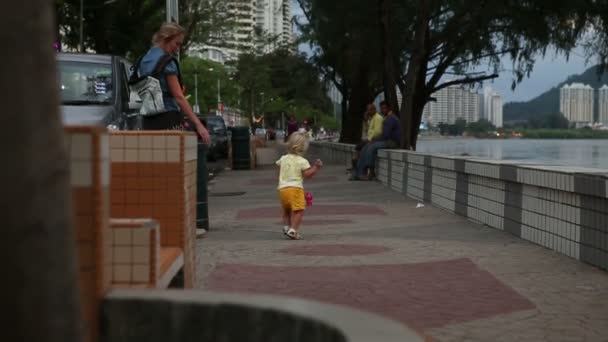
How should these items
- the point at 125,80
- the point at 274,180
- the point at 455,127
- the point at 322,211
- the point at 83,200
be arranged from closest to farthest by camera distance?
the point at 83,200
the point at 125,80
the point at 322,211
the point at 274,180
the point at 455,127

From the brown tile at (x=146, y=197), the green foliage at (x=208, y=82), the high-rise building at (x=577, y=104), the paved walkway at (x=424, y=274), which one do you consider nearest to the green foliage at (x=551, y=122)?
the high-rise building at (x=577, y=104)

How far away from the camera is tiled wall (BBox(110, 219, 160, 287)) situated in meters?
3.50

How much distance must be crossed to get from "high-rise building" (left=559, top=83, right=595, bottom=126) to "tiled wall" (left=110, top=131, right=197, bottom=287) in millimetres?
117621

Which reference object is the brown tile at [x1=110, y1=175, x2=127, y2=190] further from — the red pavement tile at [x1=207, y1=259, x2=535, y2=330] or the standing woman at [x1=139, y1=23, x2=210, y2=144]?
the standing woman at [x1=139, y1=23, x2=210, y2=144]

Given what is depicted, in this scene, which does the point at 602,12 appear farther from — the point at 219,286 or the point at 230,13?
the point at 230,13

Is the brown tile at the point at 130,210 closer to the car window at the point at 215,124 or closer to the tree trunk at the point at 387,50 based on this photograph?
the tree trunk at the point at 387,50

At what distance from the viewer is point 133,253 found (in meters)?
3.51

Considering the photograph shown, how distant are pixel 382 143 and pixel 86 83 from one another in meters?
11.9

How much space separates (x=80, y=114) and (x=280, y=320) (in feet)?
34.9

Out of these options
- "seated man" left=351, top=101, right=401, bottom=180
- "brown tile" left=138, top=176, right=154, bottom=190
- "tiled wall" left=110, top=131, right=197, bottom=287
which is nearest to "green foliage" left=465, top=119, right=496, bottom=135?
"seated man" left=351, top=101, right=401, bottom=180

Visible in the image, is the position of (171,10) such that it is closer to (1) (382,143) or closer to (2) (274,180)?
(1) (382,143)

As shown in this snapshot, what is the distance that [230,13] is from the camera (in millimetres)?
54281

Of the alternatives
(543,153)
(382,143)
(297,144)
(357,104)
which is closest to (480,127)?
(543,153)

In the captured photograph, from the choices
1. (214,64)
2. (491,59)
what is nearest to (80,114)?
(491,59)
